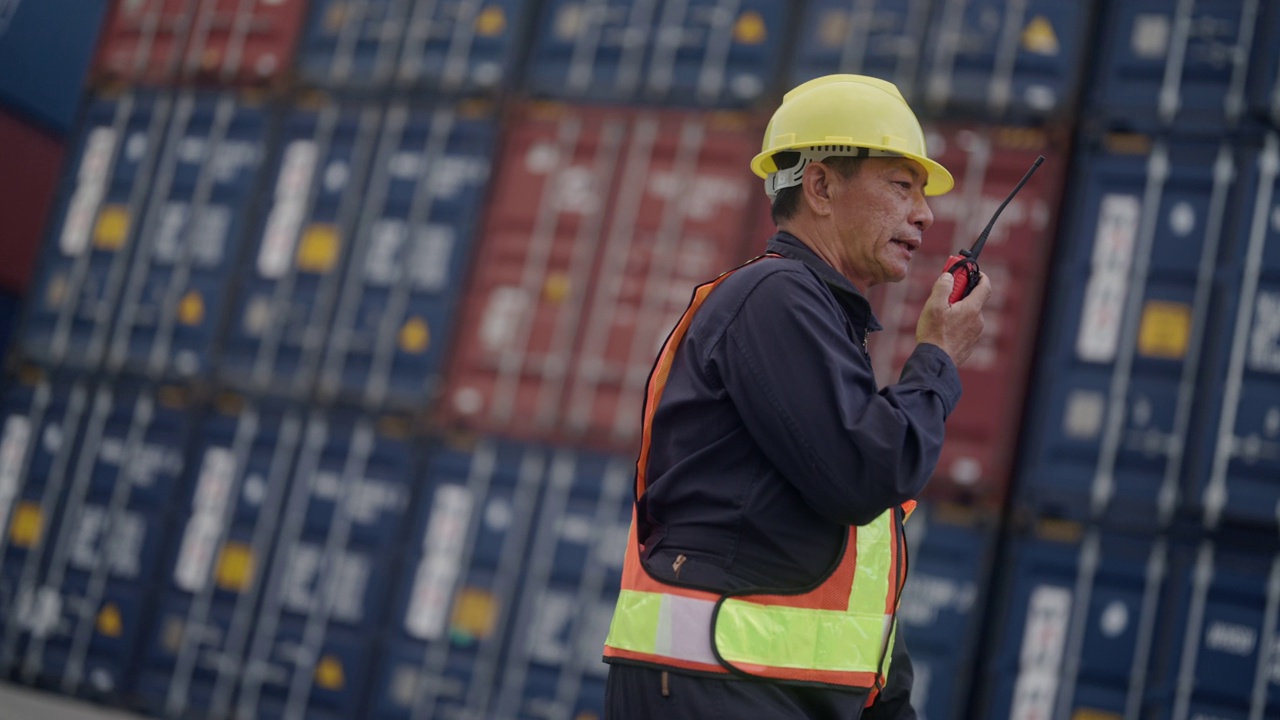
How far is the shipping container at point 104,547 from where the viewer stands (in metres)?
9.06

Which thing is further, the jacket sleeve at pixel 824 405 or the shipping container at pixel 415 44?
the shipping container at pixel 415 44

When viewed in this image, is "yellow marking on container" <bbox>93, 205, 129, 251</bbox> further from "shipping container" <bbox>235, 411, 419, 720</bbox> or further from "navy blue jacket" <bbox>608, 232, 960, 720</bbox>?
"navy blue jacket" <bbox>608, 232, 960, 720</bbox>

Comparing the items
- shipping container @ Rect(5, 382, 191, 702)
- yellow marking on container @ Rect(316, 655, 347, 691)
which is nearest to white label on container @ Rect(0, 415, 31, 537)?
shipping container @ Rect(5, 382, 191, 702)

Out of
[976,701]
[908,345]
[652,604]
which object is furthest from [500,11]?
[652,604]

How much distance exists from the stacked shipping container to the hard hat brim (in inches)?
179

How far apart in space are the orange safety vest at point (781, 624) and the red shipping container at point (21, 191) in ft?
38.5

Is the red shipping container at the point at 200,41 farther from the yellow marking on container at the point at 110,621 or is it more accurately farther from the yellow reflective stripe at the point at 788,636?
the yellow reflective stripe at the point at 788,636

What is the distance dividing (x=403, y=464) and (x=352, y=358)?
78 cm

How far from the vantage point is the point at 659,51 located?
8438mm

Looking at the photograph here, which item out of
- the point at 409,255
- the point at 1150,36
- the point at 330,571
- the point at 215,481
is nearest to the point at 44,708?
the point at 215,481

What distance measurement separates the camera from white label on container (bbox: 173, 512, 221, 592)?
29.3ft

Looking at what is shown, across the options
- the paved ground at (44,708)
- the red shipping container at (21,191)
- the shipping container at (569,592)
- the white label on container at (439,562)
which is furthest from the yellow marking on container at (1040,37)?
the red shipping container at (21,191)

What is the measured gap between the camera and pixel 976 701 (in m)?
7.02

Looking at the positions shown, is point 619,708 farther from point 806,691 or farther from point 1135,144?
point 1135,144
